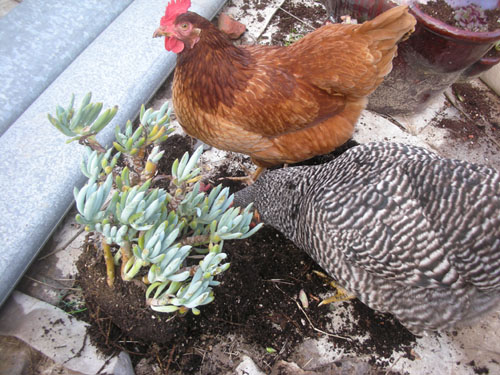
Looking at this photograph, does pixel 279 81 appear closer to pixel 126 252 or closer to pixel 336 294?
pixel 126 252

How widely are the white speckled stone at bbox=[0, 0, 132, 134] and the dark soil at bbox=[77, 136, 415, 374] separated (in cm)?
132

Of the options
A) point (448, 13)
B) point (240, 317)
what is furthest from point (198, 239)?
point (448, 13)

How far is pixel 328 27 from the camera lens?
1979mm

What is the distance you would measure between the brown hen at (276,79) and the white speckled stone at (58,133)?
673 millimetres

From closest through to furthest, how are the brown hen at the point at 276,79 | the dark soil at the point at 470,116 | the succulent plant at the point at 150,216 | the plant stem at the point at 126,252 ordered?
the succulent plant at the point at 150,216, the plant stem at the point at 126,252, the brown hen at the point at 276,79, the dark soil at the point at 470,116

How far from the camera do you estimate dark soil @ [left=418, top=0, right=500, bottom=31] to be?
242cm

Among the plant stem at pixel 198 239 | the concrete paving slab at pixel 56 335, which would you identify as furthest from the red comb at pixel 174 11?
the concrete paving slab at pixel 56 335

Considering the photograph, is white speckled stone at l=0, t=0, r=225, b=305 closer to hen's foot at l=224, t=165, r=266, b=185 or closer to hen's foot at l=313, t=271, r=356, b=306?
hen's foot at l=224, t=165, r=266, b=185

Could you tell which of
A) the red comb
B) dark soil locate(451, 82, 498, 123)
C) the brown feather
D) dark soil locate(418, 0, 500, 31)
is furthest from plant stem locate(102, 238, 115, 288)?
dark soil locate(451, 82, 498, 123)

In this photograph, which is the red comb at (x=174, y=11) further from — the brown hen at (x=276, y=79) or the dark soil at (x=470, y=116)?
the dark soil at (x=470, y=116)

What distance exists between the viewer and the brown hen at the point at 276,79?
69.3 inches

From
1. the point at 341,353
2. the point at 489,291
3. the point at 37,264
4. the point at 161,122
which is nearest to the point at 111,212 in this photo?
the point at 161,122

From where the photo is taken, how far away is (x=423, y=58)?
7.70 ft

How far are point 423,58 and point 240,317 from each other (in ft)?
6.94
